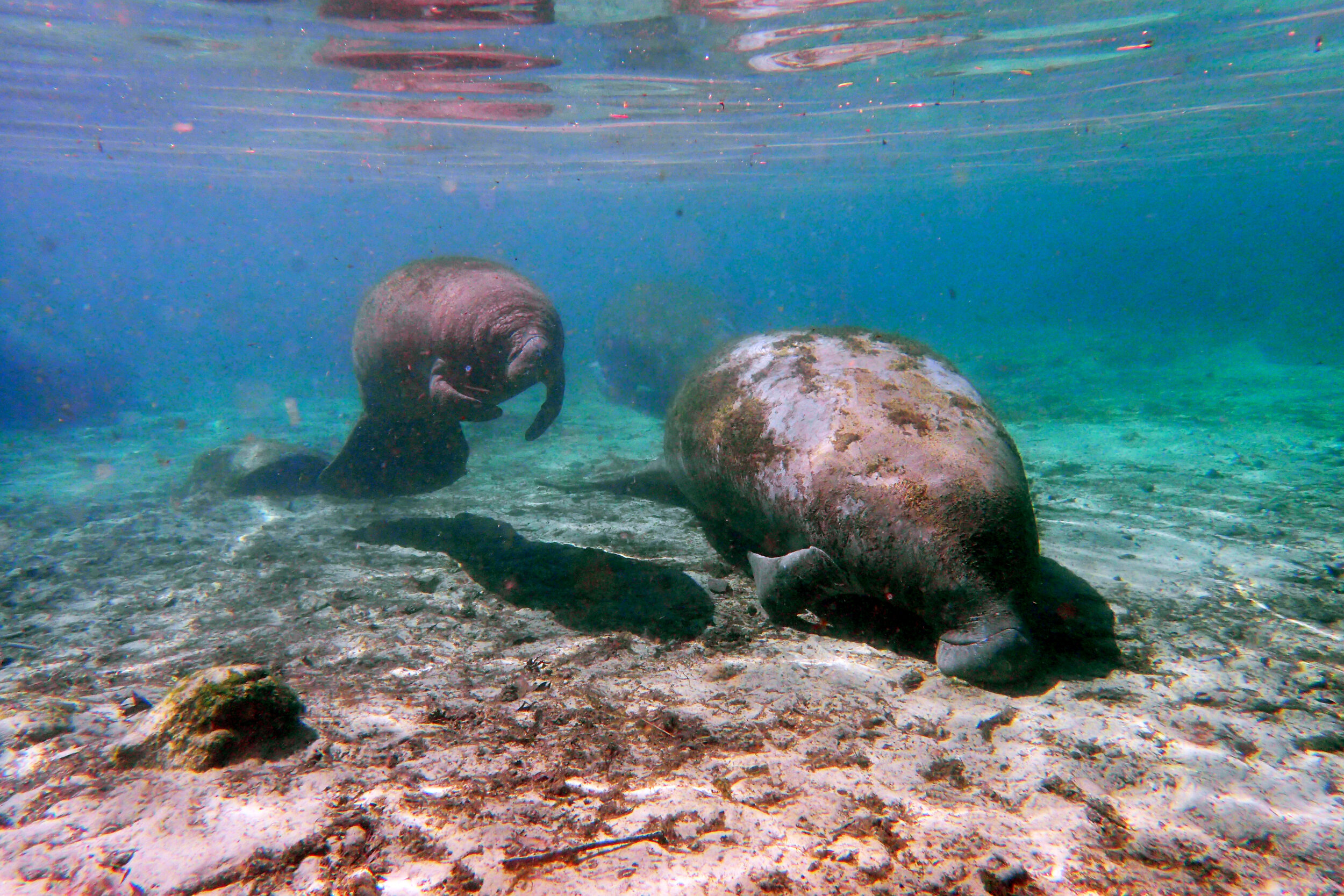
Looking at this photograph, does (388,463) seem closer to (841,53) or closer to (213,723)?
(213,723)

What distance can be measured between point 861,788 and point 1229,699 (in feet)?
6.58

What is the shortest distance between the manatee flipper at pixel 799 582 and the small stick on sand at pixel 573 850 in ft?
5.96

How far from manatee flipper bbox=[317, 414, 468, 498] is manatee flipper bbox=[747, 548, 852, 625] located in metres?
5.00

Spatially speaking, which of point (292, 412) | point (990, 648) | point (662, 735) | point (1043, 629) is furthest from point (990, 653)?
point (292, 412)

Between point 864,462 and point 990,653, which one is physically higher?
point 864,462

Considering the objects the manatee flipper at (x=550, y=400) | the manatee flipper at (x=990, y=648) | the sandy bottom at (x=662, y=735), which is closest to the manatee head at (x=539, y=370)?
the manatee flipper at (x=550, y=400)

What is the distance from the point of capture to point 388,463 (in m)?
7.48

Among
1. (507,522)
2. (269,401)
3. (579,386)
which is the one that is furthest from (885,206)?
(507,522)

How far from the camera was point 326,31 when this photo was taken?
1076 centimetres

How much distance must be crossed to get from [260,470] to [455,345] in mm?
5176

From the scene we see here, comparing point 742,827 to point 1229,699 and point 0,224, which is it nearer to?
point 1229,699

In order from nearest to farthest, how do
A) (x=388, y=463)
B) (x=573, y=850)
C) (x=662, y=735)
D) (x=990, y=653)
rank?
(x=573, y=850) → (x=662, y=735) → (x=990, y=653) → (x=388, y=463)

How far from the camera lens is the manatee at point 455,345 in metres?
4.81

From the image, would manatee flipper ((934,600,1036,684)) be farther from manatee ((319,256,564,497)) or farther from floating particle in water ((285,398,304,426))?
floating particle in water ((285,398,304,426))
